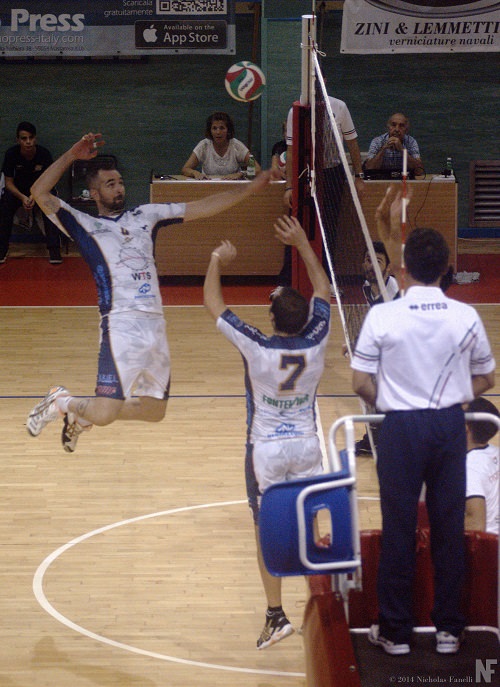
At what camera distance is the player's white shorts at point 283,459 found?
5.86 metres

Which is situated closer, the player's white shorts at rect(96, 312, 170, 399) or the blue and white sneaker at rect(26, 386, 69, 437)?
the player's white shorts at rect(96, 312, 170, 399)

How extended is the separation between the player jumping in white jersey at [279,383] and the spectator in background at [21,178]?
10.5m

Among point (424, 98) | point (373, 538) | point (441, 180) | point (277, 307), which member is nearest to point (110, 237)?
point (277, 307)

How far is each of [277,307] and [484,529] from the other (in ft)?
5.25

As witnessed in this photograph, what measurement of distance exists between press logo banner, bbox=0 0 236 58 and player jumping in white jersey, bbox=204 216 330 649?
36.0 ft

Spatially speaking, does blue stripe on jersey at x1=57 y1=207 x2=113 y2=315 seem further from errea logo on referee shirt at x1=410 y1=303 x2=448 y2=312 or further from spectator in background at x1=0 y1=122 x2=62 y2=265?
spectator in background at x1=0 y1=122 x2=62 y2=265

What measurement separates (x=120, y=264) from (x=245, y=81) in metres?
8.71

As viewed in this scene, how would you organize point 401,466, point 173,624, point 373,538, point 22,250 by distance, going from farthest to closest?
1. point 22,250
2. point 173,624
3. point 373,538
4. point 401,466

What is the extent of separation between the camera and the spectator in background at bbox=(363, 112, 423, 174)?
46.3 feet

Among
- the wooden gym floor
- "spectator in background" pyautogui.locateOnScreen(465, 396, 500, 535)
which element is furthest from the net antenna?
the wooden gym floor

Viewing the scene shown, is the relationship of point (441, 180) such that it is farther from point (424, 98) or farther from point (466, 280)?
point (424, 98)

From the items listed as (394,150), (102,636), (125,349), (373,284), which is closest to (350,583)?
(102,636)

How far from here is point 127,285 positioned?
6.98 metres

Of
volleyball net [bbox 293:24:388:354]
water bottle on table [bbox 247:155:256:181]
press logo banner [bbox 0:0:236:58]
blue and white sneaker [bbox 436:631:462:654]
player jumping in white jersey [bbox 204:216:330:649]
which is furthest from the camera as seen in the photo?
press logo banner [bbox 0:0:236:58]
